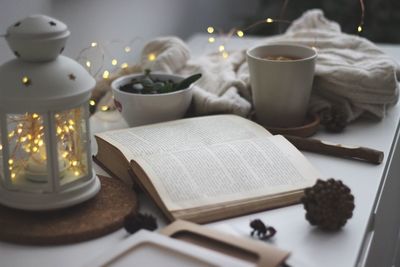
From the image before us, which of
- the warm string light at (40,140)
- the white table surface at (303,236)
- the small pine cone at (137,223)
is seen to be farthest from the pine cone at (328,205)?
the warm string light at (40,140)

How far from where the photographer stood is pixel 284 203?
848 mm

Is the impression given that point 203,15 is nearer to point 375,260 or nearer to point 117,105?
point 117,105

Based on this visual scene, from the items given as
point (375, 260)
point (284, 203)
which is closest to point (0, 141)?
point (284, 203)

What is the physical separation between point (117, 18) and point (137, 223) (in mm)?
708

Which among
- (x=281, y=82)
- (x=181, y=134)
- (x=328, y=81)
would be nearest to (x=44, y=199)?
(x=181, y=134)

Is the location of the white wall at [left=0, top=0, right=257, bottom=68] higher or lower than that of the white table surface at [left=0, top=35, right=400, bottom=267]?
higher

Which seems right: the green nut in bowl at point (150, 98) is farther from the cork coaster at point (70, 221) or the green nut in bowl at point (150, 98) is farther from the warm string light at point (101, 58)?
the cork coaster at point (70, 221)

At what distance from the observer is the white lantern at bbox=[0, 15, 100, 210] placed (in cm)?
76

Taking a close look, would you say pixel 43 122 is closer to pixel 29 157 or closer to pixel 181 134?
pixel 29 157

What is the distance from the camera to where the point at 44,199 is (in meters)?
0.79

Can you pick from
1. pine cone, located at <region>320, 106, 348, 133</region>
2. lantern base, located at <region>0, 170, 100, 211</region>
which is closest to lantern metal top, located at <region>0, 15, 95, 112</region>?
lantern base, located at <region>0, 170, 100, 211</region>

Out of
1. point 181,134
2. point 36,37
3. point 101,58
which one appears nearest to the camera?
point 36,37

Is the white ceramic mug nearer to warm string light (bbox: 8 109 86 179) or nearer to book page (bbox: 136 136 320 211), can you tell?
book page (bbox: 136 136 320 211)

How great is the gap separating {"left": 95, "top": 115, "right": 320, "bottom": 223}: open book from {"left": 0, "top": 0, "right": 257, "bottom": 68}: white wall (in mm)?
267
